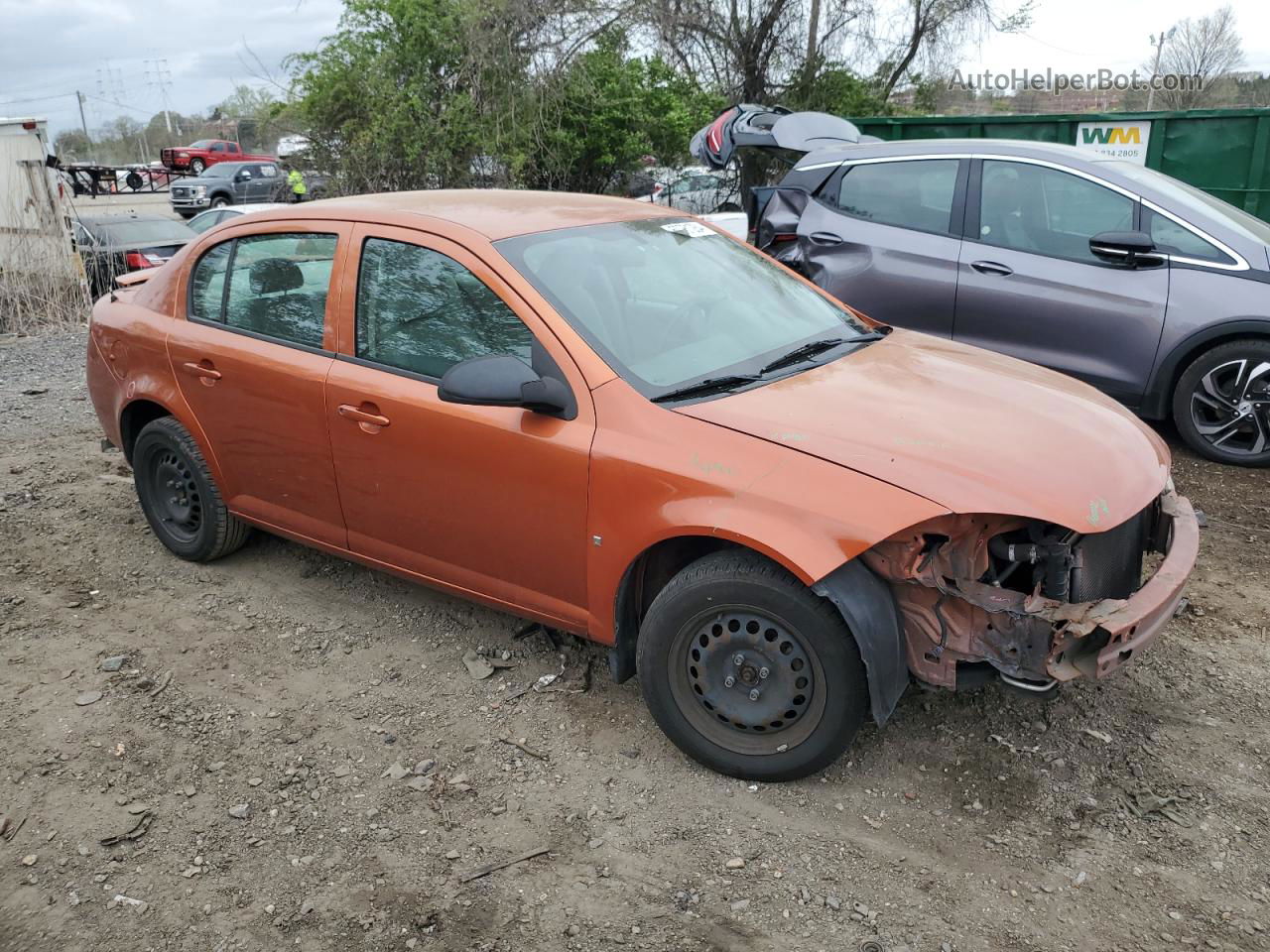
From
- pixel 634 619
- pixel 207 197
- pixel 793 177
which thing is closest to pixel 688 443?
pixel 634 619

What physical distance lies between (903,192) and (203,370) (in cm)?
446

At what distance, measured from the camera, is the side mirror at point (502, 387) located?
3.21 m

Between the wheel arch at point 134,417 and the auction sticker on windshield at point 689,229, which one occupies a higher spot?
the auction sticker on windshield at point 689,229

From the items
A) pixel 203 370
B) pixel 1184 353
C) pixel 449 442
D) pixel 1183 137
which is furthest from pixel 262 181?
pixel 449 442

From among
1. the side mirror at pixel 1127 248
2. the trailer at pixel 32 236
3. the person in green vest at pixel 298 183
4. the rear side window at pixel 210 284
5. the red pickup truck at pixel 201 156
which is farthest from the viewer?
the red pickup truck at pixel 201 156

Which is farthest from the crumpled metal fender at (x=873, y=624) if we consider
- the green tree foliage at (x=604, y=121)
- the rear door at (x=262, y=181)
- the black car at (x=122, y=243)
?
the rear door at (x=262, y=181)

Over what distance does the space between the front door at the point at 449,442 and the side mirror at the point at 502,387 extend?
7 cm

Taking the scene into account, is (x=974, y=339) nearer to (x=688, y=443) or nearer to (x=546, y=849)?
(x=688, y=443)

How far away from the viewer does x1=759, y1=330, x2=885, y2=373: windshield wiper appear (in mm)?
3553

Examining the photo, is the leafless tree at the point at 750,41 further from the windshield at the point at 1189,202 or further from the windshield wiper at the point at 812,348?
the windshield wiper at the point at 812,348

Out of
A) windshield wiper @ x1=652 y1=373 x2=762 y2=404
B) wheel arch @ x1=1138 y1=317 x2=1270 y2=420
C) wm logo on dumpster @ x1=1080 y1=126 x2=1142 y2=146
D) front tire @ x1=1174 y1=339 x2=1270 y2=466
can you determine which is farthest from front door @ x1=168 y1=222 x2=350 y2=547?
wm logo on dumpster @ x1=1080 y1=126 x2=1142 y2=146

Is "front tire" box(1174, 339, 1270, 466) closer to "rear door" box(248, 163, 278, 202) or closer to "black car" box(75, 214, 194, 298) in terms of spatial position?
"black car" box(75, 214, 194, 298)

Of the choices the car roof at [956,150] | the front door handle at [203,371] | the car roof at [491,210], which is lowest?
the front door handle at [203,371]

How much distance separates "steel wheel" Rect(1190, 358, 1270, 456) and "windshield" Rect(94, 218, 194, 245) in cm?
1261
